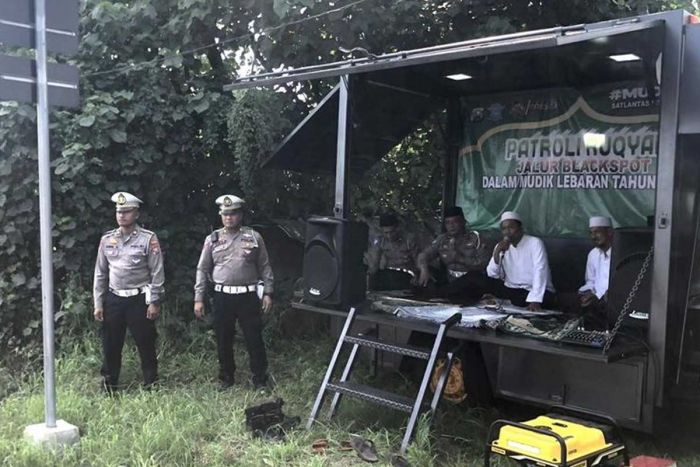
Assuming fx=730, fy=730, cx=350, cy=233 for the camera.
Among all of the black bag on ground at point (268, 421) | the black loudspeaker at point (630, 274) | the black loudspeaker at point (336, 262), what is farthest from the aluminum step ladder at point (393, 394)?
the black loudspeaker at point (630, 274)

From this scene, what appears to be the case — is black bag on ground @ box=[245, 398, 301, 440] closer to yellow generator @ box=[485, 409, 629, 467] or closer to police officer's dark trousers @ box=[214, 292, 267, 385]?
police officer's dark trousers @ box=[214, 292, 267, 385]

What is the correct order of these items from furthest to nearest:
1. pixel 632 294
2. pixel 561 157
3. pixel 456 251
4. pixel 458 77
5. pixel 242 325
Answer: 1. pixel 456 251
2. pixel 561 157
3. pixel 458 77
4. pixel 242 325
5. pixel 632 294

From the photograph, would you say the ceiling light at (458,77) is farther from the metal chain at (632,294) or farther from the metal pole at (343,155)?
the metal chain at (632,294)

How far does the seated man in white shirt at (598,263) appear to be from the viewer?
607cm

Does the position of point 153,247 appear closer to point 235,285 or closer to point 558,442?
point 235,285

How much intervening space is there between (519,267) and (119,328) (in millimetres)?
3598

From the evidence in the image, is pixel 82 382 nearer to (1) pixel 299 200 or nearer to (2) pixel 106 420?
(2) pixel 106 420

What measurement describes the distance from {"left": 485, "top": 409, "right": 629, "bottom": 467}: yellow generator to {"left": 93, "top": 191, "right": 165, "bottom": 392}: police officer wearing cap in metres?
3.52

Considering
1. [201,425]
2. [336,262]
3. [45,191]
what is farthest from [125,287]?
[336,262]

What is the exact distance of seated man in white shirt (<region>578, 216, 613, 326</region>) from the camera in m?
6.07

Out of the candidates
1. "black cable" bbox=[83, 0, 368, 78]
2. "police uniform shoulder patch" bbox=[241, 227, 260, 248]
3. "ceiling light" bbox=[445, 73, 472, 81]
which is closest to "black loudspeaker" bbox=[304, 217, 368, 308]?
"police uniform shoulder patch" bbox=[241, 227, 260, 248]

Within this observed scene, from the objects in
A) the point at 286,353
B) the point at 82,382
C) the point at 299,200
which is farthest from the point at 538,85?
the point at 82,382

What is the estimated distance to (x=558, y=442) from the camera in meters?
3.51

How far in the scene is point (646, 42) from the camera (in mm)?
4719
